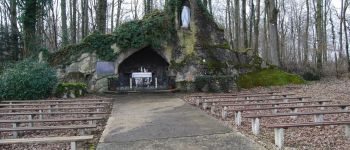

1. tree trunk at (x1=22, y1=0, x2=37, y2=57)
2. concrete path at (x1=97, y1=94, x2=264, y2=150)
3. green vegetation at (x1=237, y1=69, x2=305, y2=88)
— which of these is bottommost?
concrete path at (x1=97, y1=94, x2=264, y2=150)

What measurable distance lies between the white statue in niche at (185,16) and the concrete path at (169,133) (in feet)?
31.3

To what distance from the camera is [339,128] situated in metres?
7.42

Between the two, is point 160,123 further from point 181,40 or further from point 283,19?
point 283,19

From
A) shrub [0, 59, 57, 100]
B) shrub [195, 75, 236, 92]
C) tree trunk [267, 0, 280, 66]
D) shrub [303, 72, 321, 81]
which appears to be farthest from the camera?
shrub [303, 72, 321, 81]

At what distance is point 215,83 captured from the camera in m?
16.4

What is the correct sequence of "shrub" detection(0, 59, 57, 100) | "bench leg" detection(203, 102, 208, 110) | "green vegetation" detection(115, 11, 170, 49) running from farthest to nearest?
"green vegetation" detection(115, 11, 170, 49) → "shrub" detection(0, 59, 57, 100) → "bench leg" detection(203, 102, 208, 110)

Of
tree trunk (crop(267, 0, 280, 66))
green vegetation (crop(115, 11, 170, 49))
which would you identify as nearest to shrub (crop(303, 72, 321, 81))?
tree trunk (crop(267, 0, 280, 66))

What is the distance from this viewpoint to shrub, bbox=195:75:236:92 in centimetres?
1638

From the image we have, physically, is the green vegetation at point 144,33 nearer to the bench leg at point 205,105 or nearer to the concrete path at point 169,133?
the bench leg at point 205,105

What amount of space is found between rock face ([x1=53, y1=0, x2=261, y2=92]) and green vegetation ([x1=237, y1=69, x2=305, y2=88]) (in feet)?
1.78

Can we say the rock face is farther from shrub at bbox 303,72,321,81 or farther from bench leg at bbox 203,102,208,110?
bench leg at bbox 203,102,208,110

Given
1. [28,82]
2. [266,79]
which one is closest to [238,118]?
[28,82]

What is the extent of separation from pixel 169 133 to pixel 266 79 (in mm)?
13467

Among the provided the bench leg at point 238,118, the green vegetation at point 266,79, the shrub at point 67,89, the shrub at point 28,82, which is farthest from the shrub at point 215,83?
the bench leg at point 238,118
